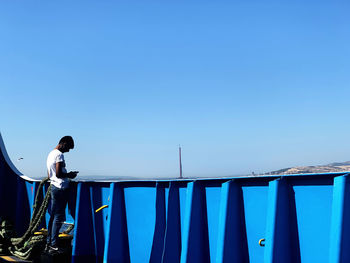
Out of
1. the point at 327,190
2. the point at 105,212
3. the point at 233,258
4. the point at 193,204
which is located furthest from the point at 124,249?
the point at 327,190

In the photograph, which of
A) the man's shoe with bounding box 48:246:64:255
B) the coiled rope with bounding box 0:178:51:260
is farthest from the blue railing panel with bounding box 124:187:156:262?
the coiled rope with bounding box 0:178:51:260

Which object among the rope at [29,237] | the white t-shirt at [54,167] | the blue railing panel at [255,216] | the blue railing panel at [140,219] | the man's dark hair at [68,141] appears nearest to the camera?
the blue railing panel at [255,216]

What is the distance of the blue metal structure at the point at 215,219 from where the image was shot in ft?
13.8

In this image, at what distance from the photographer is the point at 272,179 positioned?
4.64 meters

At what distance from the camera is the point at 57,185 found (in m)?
7.05

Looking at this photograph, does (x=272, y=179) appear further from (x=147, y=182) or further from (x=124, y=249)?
(x=124, y=249)

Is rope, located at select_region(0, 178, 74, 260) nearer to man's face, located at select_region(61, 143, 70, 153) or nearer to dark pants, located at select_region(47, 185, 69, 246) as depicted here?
dark pants, located at select_region(47, 185, 69, 246)

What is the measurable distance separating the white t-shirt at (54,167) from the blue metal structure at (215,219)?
30 cm

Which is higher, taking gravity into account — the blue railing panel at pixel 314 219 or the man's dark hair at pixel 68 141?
the man's dark hair at pixel 68 141

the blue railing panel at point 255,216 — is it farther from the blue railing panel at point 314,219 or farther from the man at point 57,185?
the man at point 57,185

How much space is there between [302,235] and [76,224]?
13.8 ft

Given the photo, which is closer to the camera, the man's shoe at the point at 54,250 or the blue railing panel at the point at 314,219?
the blue railing panel at the point at 314,219

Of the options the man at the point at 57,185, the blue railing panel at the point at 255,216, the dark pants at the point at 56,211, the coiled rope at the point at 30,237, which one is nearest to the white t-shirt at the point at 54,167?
the man at the point at 57,185

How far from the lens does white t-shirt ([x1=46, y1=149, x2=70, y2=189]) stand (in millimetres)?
6914
